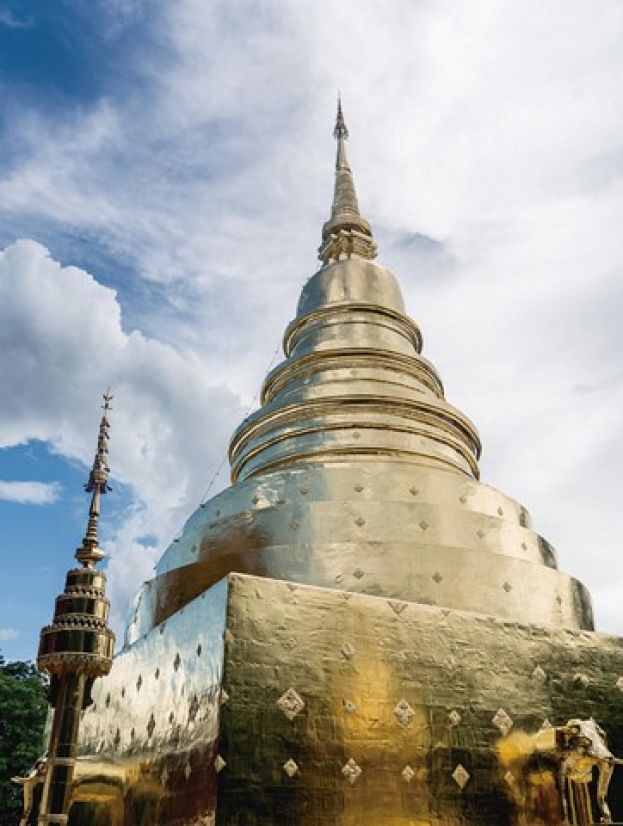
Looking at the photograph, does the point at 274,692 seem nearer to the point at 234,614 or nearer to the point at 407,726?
the point at 234,614

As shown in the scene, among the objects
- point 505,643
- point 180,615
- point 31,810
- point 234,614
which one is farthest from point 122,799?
point 505,643

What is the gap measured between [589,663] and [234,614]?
12.6 ft

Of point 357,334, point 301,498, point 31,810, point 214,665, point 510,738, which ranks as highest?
point 357,334

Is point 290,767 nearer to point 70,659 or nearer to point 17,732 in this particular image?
point 70,659

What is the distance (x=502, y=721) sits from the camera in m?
7.57

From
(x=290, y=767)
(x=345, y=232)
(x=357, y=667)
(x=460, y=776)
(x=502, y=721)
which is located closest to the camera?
(x=290, y=767)

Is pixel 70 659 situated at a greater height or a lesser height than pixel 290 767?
greater

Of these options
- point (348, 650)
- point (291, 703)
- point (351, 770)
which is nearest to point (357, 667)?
point (348, 650)

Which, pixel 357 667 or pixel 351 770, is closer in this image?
pixel 351 770

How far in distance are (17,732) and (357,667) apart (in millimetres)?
13663

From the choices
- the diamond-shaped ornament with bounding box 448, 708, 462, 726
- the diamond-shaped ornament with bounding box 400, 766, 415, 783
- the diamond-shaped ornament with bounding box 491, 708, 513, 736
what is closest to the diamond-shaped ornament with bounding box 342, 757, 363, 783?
the diamond-shaped ornament with bounding box 400, 766, 415, 783

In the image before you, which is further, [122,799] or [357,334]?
[357,334]

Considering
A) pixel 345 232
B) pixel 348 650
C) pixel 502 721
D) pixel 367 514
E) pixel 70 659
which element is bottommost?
pixel 502 721

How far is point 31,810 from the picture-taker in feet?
24.1
